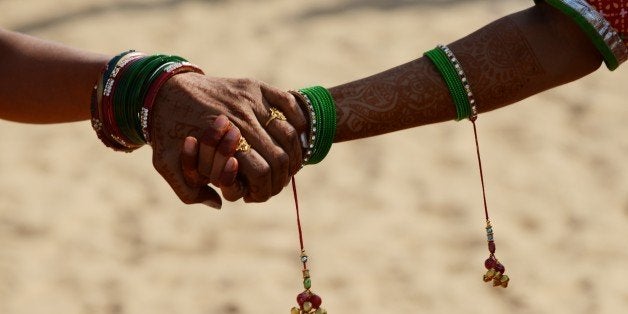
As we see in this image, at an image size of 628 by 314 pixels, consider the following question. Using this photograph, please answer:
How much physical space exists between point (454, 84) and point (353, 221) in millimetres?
2140

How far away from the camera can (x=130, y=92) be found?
2.81 meters

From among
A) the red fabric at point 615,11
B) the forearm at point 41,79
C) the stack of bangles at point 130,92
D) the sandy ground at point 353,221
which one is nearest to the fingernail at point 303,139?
the stack of bangles at point 130,92

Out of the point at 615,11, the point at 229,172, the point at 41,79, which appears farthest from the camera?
the point at 41,79

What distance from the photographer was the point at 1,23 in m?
7.11

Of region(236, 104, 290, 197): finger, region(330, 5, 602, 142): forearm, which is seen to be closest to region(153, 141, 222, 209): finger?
region(236, 104, 290, 197): finger

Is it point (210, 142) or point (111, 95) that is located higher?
point (111, 95)

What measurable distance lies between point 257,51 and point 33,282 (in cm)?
248

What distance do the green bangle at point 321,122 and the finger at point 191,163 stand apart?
0.97 ft

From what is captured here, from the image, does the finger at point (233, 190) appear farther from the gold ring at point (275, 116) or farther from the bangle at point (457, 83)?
the bangle at point (457, 83)

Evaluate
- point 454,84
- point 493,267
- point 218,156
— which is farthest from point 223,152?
point 493,267

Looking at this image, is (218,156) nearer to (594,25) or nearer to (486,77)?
(486,77)

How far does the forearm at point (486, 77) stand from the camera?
285 cm

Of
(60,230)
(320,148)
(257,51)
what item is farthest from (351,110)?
(257,51)

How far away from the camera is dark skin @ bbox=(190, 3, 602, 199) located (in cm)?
285
